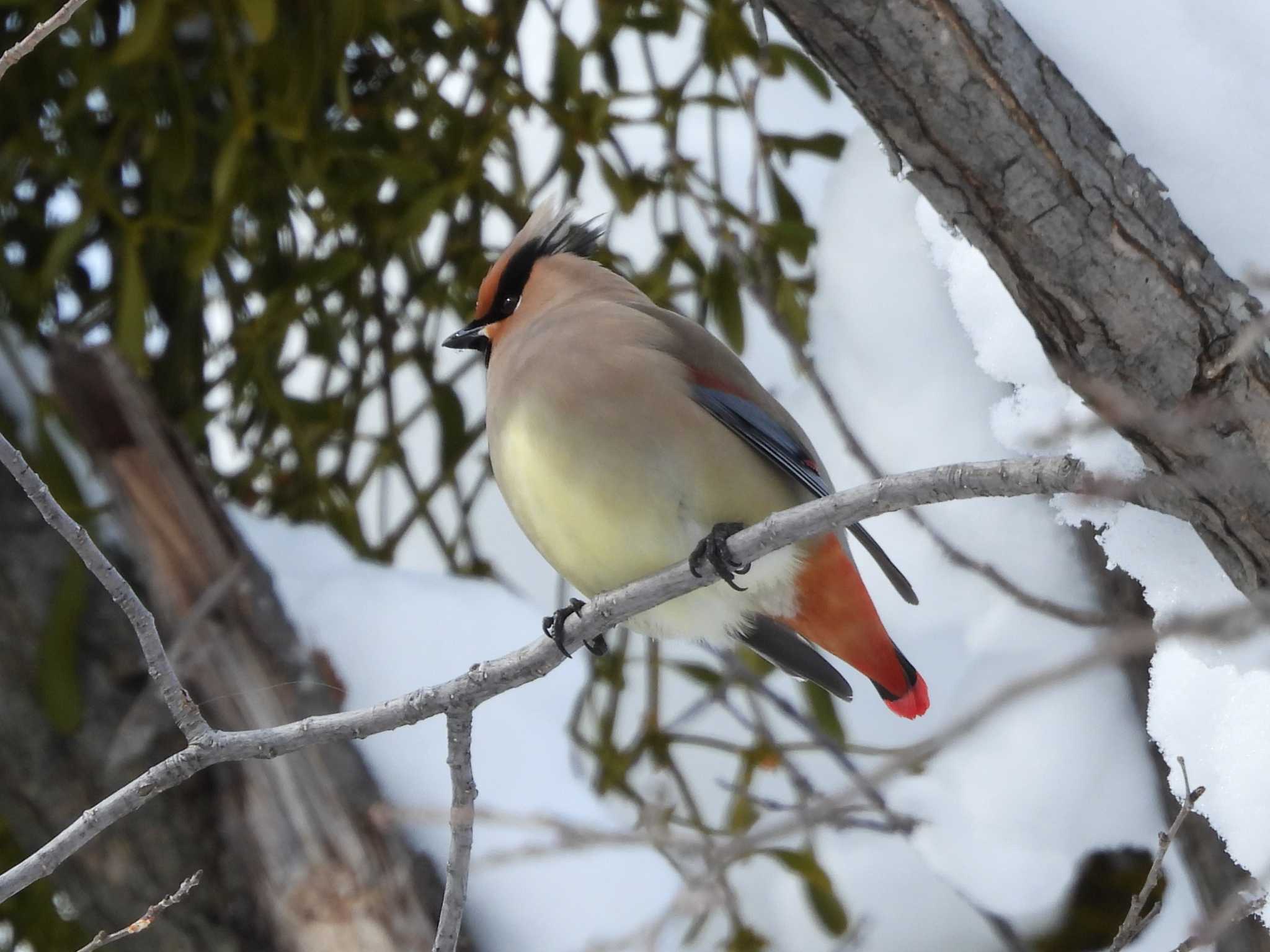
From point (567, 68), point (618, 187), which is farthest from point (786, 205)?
point (567, 68)

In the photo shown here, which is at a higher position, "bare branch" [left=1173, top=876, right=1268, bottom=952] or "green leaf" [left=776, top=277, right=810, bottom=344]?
"green leaf" [left=776, top=277, right=810, bottom=344]

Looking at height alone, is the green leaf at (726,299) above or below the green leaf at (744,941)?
above

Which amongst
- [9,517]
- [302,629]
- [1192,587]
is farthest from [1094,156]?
[9,517]

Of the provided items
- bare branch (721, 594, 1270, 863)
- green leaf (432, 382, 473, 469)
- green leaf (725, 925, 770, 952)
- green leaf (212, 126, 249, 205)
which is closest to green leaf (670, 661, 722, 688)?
green leaf (725, 925, 770, 952)

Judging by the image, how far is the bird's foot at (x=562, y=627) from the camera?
1.26 meters

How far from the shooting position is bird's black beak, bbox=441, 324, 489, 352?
68.5 inches

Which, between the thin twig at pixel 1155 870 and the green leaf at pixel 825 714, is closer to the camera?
the thin twig at pixel 1155 870

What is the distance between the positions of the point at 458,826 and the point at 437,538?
110 cm

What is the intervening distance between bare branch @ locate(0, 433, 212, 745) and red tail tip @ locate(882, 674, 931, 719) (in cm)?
75

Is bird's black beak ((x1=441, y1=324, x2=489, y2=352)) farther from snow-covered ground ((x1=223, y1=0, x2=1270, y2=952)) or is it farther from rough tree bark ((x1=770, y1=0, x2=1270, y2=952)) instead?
rough tree bark ((x1=770, y1=0, x2=1270, y2=952))

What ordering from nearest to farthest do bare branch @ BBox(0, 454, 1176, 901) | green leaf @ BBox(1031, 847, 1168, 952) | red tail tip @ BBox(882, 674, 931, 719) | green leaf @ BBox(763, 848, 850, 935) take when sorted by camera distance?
bare branch @ BBox(0, 454, 1176, 901) < red tail tip @ BBox(882, 674, 931, 719) < green leaf @ BBox(1031, 847, 1168, 952) < green leaf @ BBox(763, 848, 850, 935)

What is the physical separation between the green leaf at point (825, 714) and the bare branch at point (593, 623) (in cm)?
74

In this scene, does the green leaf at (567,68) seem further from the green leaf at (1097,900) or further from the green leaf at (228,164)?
the green leaf at (1097,900)

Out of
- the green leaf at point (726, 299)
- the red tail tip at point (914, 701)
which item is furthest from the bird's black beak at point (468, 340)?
the red tail tip at point (914, 701)
